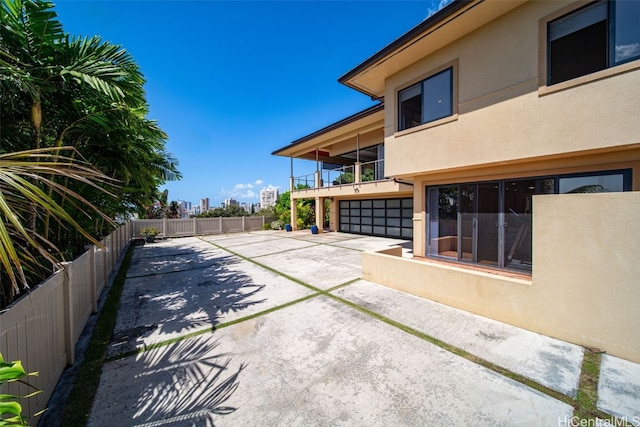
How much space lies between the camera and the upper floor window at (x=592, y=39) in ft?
14.1

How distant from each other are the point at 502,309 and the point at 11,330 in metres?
6.57

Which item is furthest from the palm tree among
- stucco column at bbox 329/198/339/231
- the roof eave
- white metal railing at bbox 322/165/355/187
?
stucco column at bbox 329/198/339/231

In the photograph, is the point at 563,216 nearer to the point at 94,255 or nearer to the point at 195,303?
the point at 195,303

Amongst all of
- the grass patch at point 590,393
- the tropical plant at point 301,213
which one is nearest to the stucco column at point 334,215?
the tropical plant at point 301,213

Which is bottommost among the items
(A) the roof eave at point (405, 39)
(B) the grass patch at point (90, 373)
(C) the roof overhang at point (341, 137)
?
(B) the grass patch at point (90, 373)

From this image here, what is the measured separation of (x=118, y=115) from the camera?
4840 millimetres

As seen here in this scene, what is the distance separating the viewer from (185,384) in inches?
123

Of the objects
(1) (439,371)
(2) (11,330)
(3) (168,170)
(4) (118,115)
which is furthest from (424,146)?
(3) (168,170)

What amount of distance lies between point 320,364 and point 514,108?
6.51 metres

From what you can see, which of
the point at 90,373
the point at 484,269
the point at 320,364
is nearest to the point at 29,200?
the point at 90,373

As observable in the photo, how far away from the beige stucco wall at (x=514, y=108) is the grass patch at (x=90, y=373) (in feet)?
26.1

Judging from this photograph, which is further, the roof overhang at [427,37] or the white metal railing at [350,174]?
the white metal railing at [350,174]

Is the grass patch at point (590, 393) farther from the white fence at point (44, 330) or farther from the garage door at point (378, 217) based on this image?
the garage door at point (378, 217)

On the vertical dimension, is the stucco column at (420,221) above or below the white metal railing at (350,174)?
below
